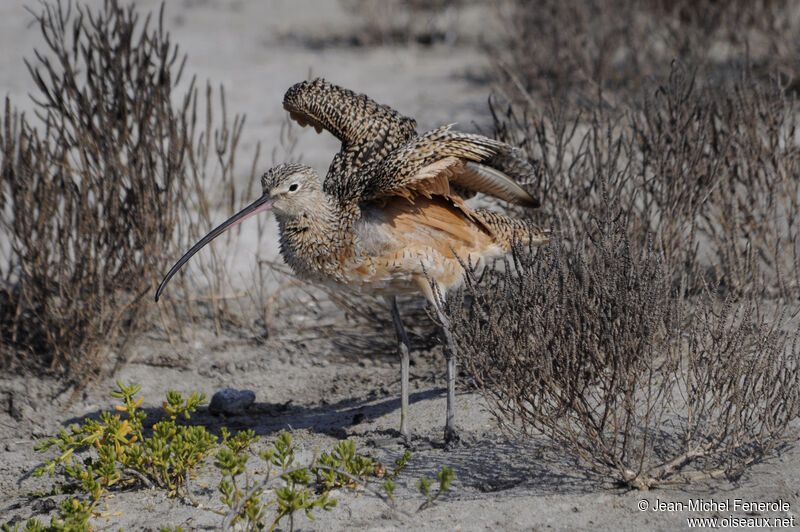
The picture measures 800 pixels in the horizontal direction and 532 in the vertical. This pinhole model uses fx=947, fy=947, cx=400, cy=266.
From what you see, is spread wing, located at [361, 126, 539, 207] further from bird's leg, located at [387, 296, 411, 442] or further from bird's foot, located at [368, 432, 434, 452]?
bird's foot, located at [368, 432, 434, 452]

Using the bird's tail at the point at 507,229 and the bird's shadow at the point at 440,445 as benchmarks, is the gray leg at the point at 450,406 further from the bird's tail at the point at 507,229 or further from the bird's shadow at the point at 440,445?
the bird's tail at the point at 507,229

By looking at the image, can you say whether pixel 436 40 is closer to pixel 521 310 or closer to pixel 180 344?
pixel 180 344

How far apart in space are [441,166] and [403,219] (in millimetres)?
403

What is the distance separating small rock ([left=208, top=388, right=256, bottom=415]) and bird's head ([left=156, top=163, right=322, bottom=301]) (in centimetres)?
84

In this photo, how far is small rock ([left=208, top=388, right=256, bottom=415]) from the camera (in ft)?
15.4

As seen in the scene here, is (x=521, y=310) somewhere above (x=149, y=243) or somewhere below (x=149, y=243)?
below

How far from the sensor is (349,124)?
460 centimetres

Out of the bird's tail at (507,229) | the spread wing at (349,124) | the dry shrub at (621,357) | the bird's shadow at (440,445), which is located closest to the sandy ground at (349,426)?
the bird's shadow at (440,445)

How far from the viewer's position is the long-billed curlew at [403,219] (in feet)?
12.7

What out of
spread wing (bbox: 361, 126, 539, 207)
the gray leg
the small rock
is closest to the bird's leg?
the gray leg

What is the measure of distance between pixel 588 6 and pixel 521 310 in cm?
610

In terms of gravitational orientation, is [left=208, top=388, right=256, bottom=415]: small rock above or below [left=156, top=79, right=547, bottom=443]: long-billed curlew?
below

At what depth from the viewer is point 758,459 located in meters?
3.41

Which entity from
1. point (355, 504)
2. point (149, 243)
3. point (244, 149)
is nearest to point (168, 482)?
point (355, 504)
